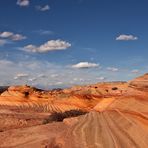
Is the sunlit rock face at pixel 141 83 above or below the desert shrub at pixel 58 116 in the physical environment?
above

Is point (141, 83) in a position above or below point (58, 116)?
above

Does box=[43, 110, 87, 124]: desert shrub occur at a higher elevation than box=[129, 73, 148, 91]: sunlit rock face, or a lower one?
lower

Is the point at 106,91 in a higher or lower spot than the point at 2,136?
higher

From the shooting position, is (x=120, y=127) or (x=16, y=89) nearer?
(x=120, y=127)

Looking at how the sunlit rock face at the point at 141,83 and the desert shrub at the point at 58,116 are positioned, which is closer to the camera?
the sunlit rock face at the point at 141,83

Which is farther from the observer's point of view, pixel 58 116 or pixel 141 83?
pixel 58 116

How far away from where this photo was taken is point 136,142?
421 inches

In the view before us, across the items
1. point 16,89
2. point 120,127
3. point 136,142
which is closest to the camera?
point 136,142

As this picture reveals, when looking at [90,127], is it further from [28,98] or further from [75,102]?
Answer: [28,98]

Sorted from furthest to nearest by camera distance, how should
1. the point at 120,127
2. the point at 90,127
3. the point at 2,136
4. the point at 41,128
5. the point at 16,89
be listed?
the point at 16,89, the point at 41,128, the point at 2,136, the point at 90,127, the point at 120,127

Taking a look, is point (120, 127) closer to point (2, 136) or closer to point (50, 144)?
point (50, 144)

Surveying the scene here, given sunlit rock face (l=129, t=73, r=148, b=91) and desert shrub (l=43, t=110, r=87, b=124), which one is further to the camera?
desert shrub (l=43, t=110, r=87, b=124)

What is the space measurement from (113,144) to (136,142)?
0.68 meters

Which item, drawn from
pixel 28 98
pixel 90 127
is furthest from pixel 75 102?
pixel 90 127
